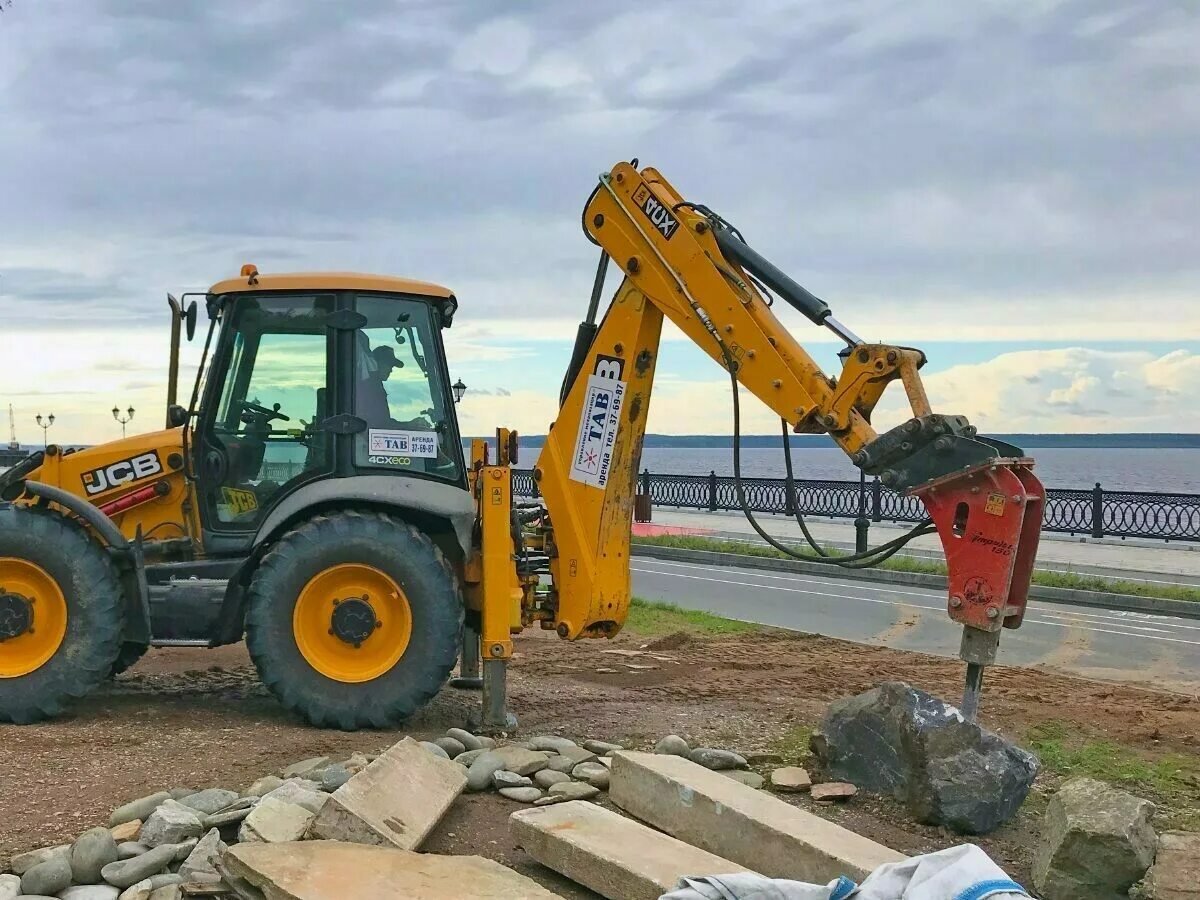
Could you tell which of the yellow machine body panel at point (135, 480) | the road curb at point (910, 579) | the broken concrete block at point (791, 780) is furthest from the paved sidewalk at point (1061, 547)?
the yellow machine body panel at point (135, 480)

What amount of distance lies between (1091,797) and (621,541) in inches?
133

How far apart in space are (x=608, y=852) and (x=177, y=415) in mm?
4400

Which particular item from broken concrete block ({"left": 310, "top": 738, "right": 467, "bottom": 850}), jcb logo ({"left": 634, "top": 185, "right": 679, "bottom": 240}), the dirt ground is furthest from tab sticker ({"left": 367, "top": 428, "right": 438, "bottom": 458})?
broken concrete block ({"left": 310, "top": 738, "right": 467, "bottom": 850})

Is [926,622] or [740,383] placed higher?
[740,383]

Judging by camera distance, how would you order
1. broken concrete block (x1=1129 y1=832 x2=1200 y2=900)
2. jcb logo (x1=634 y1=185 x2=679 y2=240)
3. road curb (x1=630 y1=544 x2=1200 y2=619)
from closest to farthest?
broken concrete block (x1=1129 y1=832 x2=1200 y2=900)
jcb logo (x1=634 y1=185 x2=679 y2=240)
road curb (x1=630 y1=544 x2=1200 y2=619)

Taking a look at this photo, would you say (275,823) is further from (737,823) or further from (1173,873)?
(1173,873)

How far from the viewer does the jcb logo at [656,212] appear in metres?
7.42

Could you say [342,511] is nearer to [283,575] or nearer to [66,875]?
[283,575]

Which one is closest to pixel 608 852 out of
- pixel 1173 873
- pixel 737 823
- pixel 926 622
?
pixel 737 823

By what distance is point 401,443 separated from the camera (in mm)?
7641

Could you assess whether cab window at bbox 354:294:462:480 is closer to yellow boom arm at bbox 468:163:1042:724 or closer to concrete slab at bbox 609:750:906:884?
yellow boom arm at bbox 468:163:1042:724

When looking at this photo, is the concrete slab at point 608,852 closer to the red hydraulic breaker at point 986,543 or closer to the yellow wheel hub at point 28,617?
the red hydraulic breaker at point 986,543

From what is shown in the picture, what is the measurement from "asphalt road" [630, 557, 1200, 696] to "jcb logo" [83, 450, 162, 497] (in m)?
7.43

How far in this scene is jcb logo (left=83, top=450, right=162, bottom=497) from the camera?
784 cm
